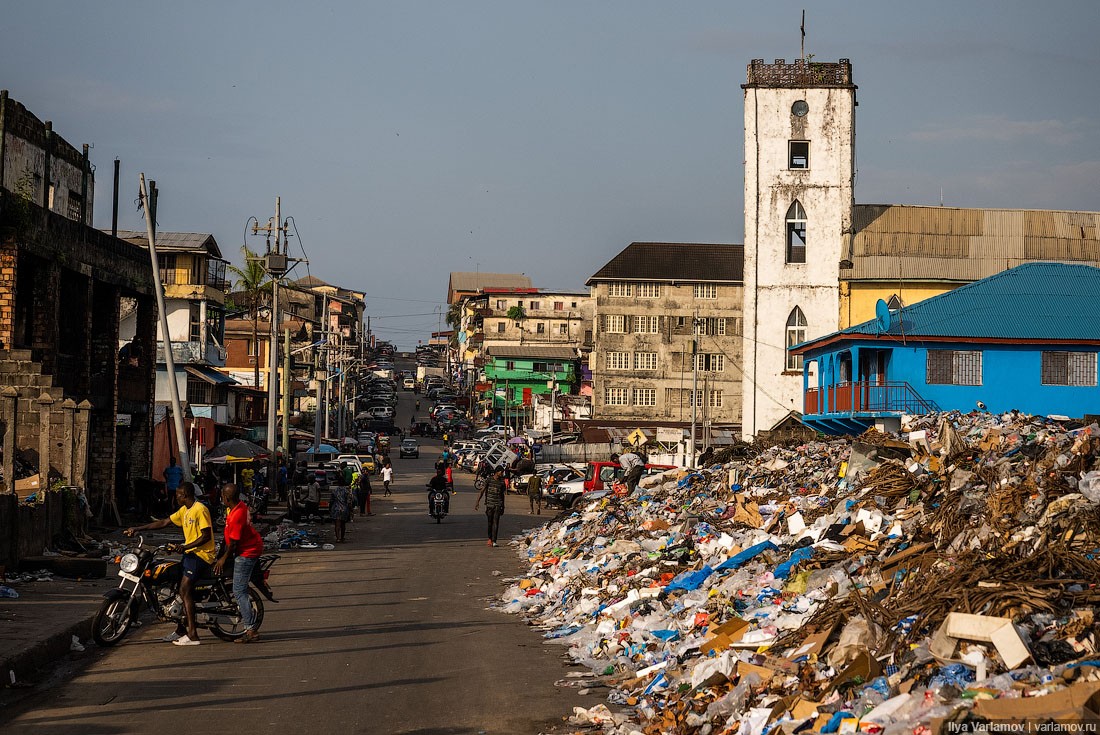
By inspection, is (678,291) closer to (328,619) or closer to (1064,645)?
(328,619)

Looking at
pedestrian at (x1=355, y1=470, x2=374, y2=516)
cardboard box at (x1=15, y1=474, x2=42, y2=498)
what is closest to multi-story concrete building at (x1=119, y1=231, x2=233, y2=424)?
pedestrian at (x1=355, y1=470, x2=374, y2=516)

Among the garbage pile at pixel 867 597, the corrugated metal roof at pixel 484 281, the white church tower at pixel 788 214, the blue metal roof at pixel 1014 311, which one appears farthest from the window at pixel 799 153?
the corrugated metal roof at pixel 484 281

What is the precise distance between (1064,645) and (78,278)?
26.5 m

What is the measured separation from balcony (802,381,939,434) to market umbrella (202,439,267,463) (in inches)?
815

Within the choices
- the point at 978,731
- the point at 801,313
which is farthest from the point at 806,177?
the point at 978,731

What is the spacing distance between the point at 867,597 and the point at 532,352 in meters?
107

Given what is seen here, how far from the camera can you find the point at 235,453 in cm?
3647

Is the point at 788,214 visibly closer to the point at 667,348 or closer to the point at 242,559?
the point at 667,348

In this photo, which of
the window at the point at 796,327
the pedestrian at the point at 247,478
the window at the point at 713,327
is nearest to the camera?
the pedestrian at the point at 247,478

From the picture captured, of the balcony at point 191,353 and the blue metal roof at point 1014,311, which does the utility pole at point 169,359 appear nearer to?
the blue metal roof at point 1014,311

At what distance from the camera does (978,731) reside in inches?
260

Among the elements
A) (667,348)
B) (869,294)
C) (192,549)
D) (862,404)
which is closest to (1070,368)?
(862,404)

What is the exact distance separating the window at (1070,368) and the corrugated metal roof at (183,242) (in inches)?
1528

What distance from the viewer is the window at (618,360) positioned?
88.1 m
